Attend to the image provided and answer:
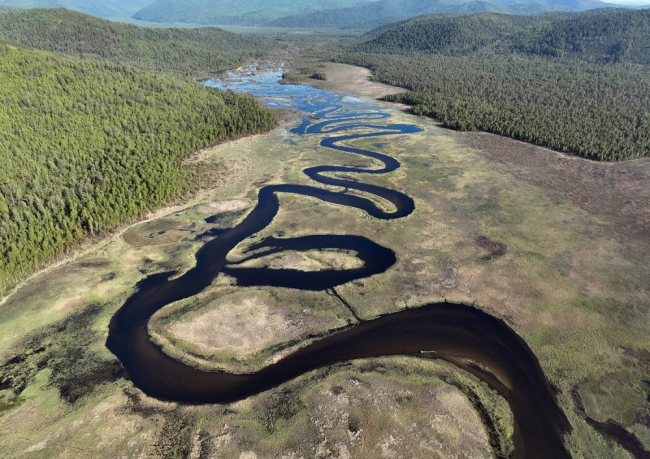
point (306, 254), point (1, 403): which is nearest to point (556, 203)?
point (306, 254)

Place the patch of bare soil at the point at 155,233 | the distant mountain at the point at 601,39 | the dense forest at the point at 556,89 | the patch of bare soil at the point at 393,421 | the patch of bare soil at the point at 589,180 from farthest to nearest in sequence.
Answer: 1. the distant mountain at the point at 601,39
2. the dense forest at the point at 556,89
3. the patch of bare soil at the point at 589,180
4. the patch of bare soil at the point at 155,233
5. the patch of bare soil at the point at 393,421

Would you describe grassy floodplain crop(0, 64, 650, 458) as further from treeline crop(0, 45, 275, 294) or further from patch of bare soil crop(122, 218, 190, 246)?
treeline crop(0, 45, 275, 294)

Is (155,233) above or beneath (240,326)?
above

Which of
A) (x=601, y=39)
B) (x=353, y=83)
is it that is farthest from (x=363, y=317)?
(x=601, y=39)


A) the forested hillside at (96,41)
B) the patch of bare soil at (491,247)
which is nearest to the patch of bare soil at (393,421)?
the patch of bare soil at (491,247)

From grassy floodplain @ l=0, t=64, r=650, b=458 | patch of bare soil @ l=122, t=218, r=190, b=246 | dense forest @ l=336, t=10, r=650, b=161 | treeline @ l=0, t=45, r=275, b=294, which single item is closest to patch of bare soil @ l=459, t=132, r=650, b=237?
grassy floodplain @ l=0, t=64, r=650, b=458

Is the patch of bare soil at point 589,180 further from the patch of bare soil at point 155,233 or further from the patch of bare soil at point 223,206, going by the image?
the patch of bare soil at point 155,233

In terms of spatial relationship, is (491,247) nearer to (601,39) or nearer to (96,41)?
(96,41)
